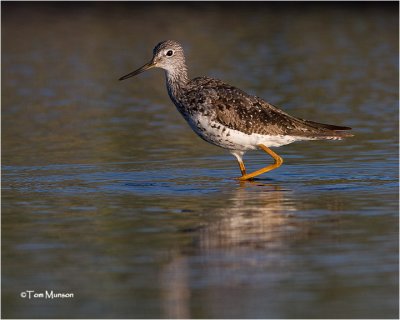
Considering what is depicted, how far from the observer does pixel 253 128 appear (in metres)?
15.4

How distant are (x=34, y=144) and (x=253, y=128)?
5.35 metres

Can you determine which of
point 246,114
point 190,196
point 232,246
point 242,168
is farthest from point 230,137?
point 232,246

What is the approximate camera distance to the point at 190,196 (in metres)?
13.8

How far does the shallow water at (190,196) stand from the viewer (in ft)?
30.4

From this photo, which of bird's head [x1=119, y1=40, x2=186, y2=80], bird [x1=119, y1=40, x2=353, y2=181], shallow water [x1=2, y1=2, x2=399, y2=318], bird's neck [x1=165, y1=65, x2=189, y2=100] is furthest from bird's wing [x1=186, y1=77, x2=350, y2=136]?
bird's head [x1=119, y1=40, x2=186, y2=80]

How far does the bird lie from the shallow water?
544 millimetres

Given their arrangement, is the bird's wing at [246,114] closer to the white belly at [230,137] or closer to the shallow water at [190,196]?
the white belly at [230,137]

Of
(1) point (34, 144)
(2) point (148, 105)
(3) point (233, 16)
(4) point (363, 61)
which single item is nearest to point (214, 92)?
(1) point (34, 144)

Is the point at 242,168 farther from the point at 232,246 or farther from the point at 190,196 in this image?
the point at 232,246

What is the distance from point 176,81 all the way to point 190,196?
2.84 metres

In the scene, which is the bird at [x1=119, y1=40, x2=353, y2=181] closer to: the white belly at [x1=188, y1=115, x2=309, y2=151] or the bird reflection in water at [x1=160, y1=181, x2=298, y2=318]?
the white belly at [x1=188, y1=115, x2=309, y2=151]

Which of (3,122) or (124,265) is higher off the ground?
(3,122)

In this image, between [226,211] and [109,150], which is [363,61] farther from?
[226,211]

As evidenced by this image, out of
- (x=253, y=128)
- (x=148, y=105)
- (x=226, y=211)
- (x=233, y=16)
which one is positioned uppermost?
(x=233, y=16)
